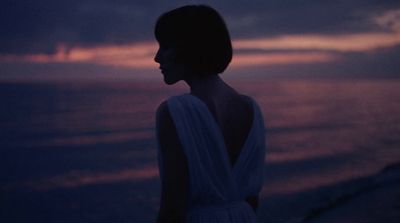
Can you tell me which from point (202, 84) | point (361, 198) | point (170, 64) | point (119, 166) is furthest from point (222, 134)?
point (119, 166)

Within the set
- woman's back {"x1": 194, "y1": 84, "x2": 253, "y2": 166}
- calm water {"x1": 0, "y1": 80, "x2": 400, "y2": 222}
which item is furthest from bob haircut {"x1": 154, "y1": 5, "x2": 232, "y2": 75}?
calm water {"x1": 0, "y1": 80, "x2": 400, "y2": 222}

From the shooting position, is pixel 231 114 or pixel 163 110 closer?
pixel 163 110

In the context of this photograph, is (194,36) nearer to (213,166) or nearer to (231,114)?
(231,114)

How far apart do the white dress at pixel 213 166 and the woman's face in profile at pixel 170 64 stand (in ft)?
0.36

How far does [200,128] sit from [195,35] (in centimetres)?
37

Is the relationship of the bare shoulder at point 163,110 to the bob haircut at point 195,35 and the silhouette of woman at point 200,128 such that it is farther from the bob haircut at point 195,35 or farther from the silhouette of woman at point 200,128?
the bob haircut at point 195,35

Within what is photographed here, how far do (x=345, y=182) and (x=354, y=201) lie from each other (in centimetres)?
447

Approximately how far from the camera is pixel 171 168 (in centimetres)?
175

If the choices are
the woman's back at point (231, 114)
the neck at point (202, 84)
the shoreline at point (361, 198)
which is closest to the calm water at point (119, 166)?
the shoreline at point (361, 198)

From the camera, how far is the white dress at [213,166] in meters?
1.75

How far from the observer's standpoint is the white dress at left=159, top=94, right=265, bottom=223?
1750 mm

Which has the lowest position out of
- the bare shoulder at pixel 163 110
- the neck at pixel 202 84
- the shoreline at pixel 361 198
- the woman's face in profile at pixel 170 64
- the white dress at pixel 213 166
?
the shoreline at pixel 361 198

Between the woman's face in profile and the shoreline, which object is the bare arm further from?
the shoreline

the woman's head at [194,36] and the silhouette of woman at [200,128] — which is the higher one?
the woman's head at [194,36]
